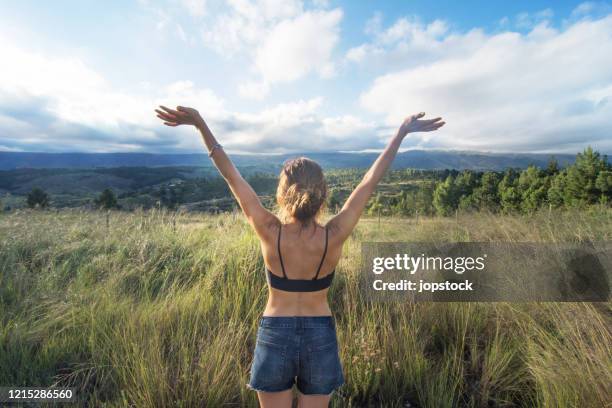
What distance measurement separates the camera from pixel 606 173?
3103 cm

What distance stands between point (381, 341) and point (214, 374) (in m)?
1.58

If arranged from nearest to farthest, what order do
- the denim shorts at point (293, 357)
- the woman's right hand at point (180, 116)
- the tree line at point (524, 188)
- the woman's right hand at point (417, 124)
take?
the denim shorts at point (293, 357) → the woman's right hand at point (180, 116) → the woman's right hand at point (417, 124) → the tree line at point (524, 188)

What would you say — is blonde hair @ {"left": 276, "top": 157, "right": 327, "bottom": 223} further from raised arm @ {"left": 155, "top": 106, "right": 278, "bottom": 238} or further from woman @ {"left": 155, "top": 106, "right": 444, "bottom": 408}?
raised arm @ {"left": 155, "top": 106, "right": 278, "bottom": 238}

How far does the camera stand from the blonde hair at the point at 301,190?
1.98 meters

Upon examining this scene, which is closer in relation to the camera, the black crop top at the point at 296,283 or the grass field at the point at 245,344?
the black crop top at the point at 296,283

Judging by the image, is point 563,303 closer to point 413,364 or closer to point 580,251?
→ point 580,251

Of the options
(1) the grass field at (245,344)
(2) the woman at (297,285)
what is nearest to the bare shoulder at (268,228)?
(2) the woman at (297,285)

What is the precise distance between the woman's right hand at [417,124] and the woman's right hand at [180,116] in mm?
1416

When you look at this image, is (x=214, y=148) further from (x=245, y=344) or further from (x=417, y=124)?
(x=245, y=344)

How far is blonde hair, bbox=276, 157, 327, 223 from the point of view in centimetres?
198

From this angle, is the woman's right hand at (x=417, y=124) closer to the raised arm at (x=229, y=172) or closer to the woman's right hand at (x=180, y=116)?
the raised arm at (x=229, y=172)

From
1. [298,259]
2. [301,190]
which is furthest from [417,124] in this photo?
[298,259]

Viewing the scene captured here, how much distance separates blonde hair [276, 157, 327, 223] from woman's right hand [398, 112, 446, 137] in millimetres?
801

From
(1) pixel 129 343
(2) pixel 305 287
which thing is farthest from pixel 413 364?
(1) pixel 129 343
